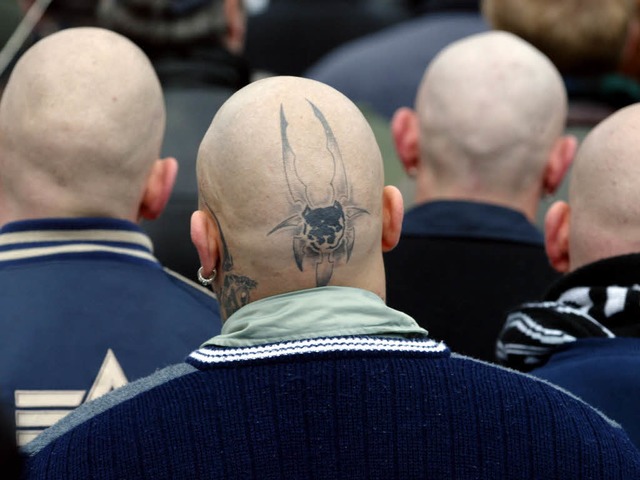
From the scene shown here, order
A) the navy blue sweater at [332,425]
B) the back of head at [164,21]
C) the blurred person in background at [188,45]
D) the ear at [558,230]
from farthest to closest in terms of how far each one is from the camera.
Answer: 1. the back of head at [164,21]
2. the blurred person in background at [188,45]
3. the ear at [558,230]
4. the navy blue sweater at [332,425]

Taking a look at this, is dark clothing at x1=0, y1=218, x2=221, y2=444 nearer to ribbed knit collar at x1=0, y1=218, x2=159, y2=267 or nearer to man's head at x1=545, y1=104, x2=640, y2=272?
ribbed knit collar at x1=0, y1=218, x2=159, y2=267

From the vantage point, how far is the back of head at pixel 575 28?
4.20m

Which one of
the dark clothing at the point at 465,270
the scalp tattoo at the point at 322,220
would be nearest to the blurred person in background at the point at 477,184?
the dark clothing at the point at 465,270

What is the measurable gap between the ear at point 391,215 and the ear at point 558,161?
4.75 ft

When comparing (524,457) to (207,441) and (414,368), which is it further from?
(207,441)

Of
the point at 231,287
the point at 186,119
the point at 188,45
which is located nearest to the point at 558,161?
the point at 186,119

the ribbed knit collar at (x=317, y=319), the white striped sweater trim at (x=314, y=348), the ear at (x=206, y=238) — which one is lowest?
the white striped sweater trim at (x=314, y=348)

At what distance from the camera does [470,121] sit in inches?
139

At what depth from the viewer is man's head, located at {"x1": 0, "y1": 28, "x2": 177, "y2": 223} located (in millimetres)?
2725

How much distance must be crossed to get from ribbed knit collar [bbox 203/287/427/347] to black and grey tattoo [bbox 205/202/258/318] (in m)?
0.06

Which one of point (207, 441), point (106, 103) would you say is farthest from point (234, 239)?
point (106, 103)

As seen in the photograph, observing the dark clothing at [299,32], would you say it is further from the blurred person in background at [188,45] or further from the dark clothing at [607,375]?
the dark clothing at [607,375]

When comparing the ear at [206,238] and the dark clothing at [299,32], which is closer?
the ear at [206,238]

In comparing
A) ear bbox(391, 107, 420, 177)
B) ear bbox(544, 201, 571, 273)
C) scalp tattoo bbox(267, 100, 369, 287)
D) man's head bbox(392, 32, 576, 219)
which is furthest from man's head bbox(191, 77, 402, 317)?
ear bbox(391, 107, 420, 177)
